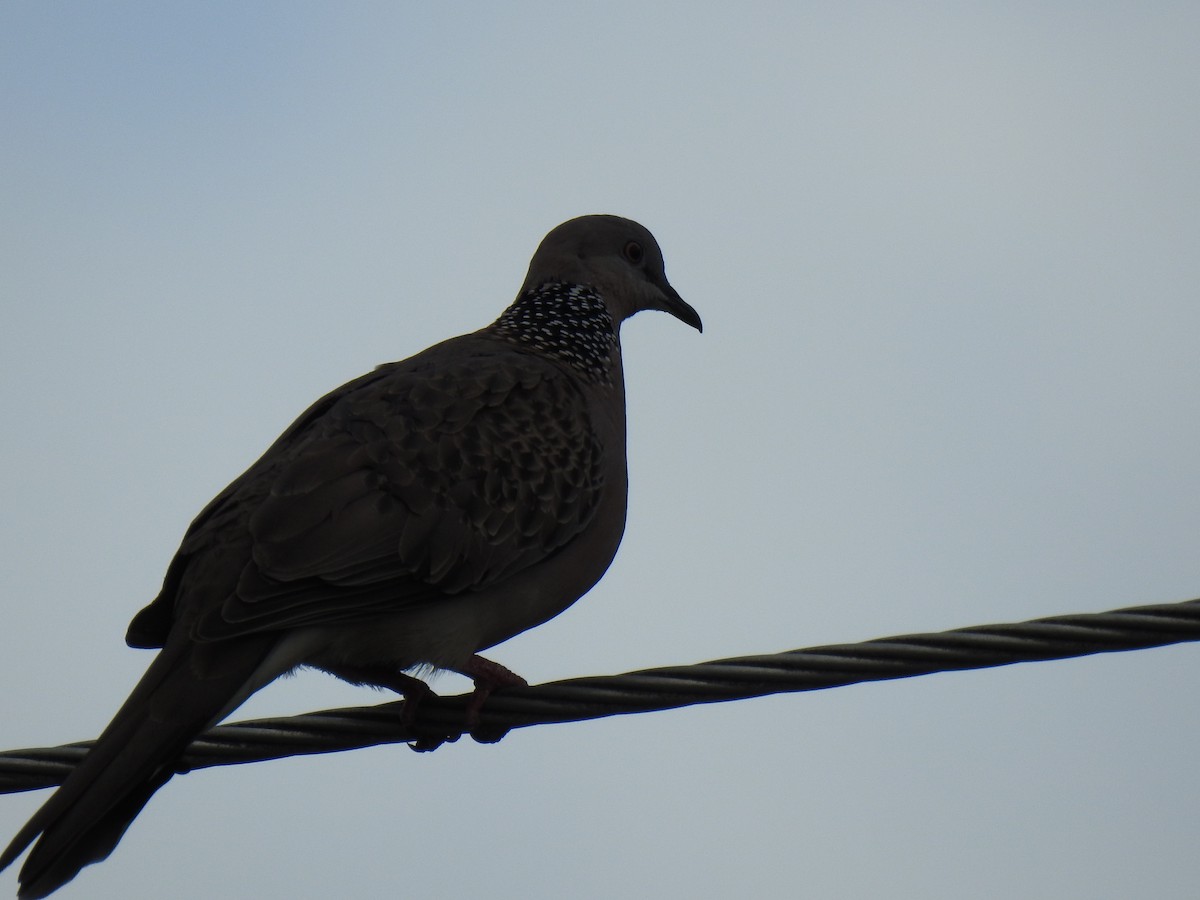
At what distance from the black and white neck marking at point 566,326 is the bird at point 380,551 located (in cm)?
2

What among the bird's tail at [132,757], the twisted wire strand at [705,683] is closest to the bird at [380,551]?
the bird's tail at [132,757]

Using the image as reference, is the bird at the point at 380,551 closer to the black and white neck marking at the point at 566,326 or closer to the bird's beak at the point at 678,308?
the black and white neck marking at the point at 566,326

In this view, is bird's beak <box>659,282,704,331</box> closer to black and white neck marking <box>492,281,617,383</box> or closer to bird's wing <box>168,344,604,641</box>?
black and white neck marking <box>492,281,617,383</box>

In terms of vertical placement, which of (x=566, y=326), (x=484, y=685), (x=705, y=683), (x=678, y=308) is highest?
(x=678, y=308)

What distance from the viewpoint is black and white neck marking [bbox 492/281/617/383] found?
5.23 meters

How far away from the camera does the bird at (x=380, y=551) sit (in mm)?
3385

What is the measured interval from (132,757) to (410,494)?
3.64ft

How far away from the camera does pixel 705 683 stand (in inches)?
126

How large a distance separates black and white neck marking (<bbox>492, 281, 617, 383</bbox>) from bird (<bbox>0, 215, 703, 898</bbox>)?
0.02 metres

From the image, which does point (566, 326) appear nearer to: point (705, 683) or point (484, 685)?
point (484, 685)

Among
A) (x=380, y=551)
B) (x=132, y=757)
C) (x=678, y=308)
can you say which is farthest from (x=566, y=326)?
(x=132, y=757)

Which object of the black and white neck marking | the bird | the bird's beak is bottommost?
the bird

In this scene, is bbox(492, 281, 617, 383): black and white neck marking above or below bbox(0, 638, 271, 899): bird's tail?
above

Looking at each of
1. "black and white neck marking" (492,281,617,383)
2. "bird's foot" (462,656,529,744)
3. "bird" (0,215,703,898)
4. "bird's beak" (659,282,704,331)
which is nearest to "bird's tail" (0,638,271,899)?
"bird" (0,215,703,898)
